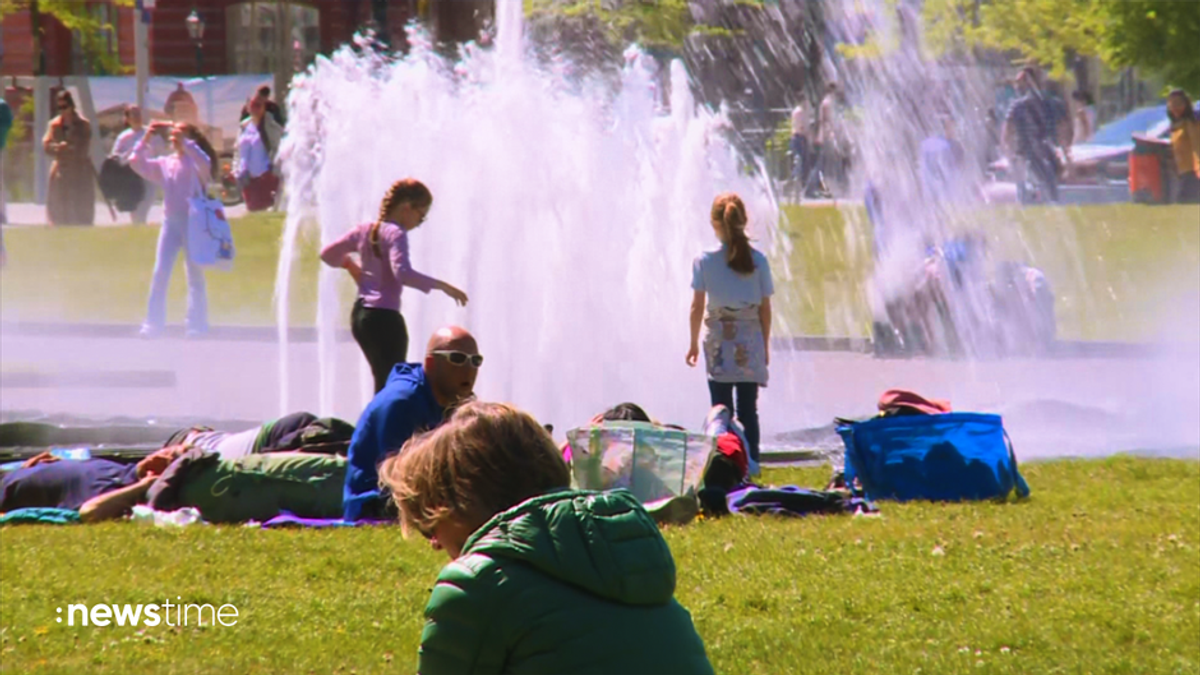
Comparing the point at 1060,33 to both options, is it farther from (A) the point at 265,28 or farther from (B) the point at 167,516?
(B) the point at 167,516

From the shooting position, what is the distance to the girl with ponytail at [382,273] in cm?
909

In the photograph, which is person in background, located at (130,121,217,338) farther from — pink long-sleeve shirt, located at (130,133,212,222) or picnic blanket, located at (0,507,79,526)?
picnic blanket, located at (0,507,79,526)

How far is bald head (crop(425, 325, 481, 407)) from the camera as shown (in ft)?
23.5

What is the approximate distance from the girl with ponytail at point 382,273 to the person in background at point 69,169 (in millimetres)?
5343

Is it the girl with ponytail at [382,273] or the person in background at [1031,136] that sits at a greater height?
the person in background at [1031,136]

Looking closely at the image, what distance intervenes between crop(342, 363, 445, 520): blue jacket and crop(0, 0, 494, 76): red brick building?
240 inches

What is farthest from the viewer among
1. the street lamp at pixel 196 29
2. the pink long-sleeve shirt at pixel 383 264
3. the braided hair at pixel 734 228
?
the street lamp at pixel 196 29

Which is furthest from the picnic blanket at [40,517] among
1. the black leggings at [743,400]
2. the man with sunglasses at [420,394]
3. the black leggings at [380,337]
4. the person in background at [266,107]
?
the person in background at [266,107]

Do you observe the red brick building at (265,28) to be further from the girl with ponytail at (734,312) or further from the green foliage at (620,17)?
the girl with ponytail at (734,312)

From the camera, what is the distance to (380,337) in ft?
29.9

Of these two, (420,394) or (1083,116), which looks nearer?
(420,394)

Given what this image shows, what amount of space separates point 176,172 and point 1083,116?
705 centimetres

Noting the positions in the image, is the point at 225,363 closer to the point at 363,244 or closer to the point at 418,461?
the point at 363,244

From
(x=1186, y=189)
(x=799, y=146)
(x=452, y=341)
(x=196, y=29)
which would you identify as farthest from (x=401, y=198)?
(x=196, y=29)
